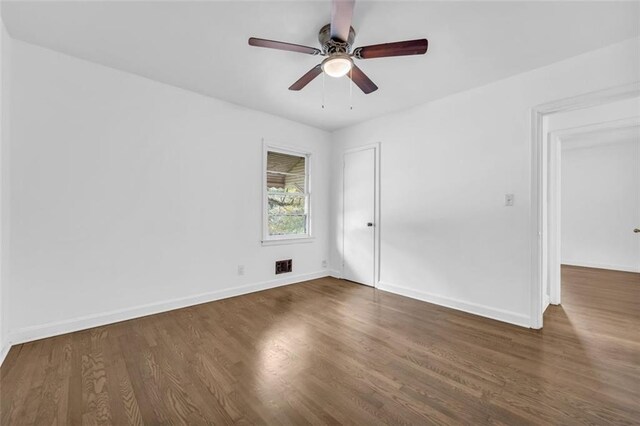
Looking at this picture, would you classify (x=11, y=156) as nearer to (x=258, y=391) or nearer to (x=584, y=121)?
(x=258, y=391)

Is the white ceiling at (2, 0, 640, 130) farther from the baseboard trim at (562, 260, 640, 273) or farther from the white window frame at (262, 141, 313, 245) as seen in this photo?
the baseboard trim at (562, 260, 640, 273)

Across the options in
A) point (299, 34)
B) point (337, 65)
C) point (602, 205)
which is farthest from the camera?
point (602, 205)

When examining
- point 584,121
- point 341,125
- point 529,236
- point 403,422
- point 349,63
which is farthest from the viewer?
point 341,125

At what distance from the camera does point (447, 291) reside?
324 cm

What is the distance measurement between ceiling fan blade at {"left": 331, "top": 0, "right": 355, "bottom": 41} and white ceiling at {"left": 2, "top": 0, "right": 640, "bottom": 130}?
203 mm

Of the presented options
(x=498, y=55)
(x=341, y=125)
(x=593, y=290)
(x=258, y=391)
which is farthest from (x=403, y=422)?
(x=593, y=290)

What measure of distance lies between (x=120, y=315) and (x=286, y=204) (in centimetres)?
250

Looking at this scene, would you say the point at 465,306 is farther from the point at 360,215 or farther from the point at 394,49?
the point at 394,49

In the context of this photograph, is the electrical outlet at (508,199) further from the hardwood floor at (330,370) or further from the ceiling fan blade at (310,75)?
the ceiling fan blade at (310,75)

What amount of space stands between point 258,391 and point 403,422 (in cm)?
88

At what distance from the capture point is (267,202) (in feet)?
13.0

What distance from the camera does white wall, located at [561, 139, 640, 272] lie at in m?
5.02

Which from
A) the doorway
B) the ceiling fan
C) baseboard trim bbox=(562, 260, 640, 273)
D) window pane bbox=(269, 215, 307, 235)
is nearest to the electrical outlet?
the doorway

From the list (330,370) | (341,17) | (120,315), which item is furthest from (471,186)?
(120,315)
